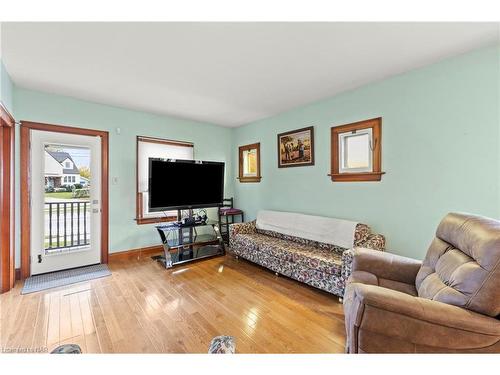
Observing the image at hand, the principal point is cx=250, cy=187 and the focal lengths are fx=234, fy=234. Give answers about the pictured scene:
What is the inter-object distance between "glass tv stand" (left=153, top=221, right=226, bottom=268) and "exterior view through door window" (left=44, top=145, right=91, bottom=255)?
1.07 meters

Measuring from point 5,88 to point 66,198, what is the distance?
4.67 feet

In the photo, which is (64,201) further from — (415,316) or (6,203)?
(415,316)

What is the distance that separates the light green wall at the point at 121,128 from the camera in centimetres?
300

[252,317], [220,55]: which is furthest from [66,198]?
[252,317]

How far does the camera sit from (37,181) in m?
3.00

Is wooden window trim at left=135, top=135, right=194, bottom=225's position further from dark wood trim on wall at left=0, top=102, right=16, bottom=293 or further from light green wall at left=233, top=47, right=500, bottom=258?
light green wall at left=233, top=47, right=500, bottom=258

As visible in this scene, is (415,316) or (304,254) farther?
(304,254)

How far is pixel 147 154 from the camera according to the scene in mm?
3867

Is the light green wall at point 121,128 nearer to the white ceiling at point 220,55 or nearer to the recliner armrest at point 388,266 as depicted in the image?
the white ceiling at point 220,55
